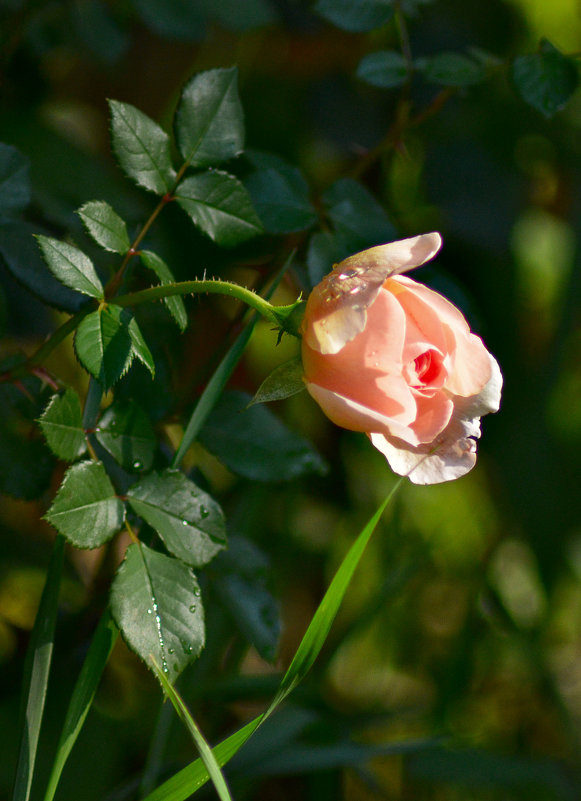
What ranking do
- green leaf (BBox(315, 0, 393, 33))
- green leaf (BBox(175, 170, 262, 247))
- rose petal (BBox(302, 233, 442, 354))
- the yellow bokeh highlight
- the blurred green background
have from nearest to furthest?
rose petal (BBox(302, 233, 442, 354))
green leaf (BBox(175, 170, 262, 247))
green leaf (BBox(315, 0, 393, 33))
the blurred green background
the yellow bokeh highlight

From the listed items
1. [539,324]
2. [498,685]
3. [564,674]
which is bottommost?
[564,674]

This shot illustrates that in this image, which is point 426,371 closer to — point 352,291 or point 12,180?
point 352,291

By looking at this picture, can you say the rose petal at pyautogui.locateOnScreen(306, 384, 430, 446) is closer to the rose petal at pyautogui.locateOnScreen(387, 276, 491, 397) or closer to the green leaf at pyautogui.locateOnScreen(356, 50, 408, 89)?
the rose petal at pyautogui.locateOnScreen(387, 276, 491, 397)

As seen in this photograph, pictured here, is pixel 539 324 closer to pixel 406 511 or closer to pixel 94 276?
pixel 406 511

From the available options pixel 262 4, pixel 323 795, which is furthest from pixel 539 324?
pixel 323 795

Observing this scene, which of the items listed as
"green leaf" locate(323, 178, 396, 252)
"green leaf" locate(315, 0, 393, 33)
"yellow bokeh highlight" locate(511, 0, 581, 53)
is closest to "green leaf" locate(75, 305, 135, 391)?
"green leaf" locate(323, 178, 396, 252)

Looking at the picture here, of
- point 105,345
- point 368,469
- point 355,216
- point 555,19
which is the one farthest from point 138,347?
point 555,19

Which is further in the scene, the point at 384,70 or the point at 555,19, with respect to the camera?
the point at 555,19
